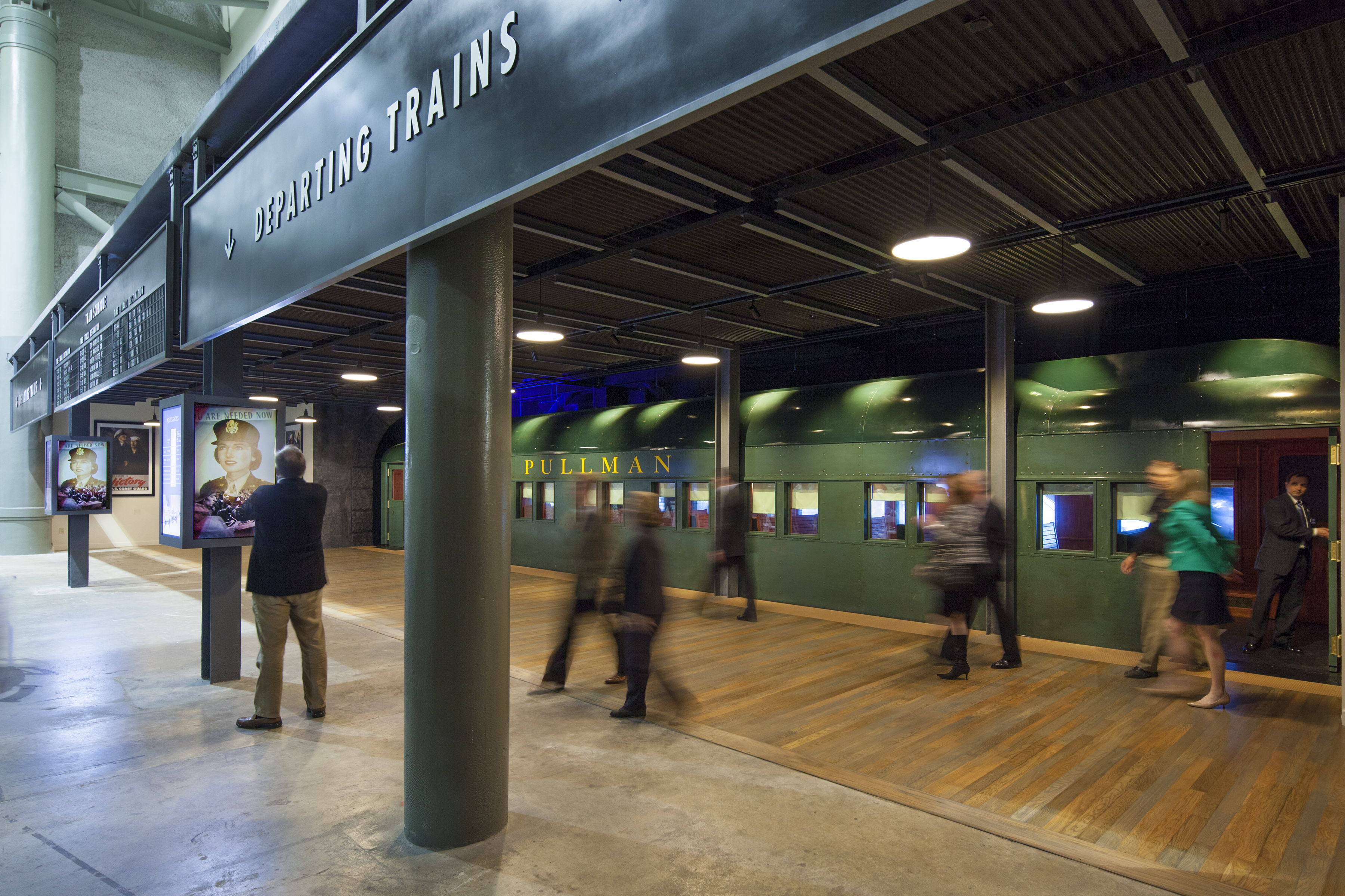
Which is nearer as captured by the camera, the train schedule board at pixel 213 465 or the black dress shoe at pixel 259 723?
the black dress shoe at pixel 259 723

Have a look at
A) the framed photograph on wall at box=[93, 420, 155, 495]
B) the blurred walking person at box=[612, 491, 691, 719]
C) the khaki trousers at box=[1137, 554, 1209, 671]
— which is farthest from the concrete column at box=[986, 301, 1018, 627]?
the framed photograph on wall at box=[93, 420, 155, 495]

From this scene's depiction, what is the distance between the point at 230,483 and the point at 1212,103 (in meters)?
7.22

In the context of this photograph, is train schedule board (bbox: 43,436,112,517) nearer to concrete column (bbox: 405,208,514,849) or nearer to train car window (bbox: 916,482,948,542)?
concrete column (bbox: 405,208,514,849)

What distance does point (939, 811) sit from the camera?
3973 millimetres

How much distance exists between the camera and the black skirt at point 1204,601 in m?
5.64

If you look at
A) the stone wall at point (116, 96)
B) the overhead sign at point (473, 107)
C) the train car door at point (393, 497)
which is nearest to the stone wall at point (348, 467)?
the train car door at point (393, 497)

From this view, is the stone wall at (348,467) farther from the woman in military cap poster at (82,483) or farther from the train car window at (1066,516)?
the train car window at (1066,516)

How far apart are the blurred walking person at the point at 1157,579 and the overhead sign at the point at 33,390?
14.0 meters

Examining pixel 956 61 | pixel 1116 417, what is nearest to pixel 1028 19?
pixel 956 61

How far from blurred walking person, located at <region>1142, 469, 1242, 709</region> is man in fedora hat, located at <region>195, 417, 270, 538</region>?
738 cm

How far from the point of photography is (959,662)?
6801mm

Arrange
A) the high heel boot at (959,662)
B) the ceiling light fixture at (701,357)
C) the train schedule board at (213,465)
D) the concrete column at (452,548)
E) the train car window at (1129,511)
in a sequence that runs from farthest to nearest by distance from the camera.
Answer: the ceiling light fixture at (701,357) < the train car window at (1129,511) < the high heel boot at (959,662) < the train schedule board at (213,465) < the concrete column at (452,548)

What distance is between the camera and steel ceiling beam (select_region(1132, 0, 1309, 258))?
314 cm

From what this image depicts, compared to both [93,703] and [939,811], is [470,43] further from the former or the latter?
[93,703]
